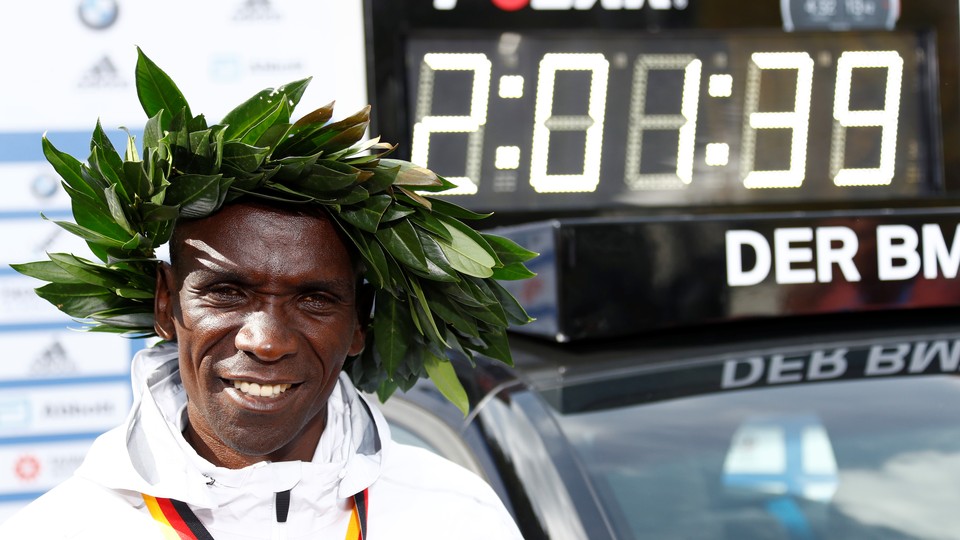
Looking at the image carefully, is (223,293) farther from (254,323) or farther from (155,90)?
(155,90)

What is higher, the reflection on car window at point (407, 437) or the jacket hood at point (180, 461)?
the jacket hood at point (180, 461)

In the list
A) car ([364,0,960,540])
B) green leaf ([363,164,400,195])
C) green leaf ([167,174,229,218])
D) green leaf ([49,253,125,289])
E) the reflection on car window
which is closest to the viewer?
green leaf ([167,174,229,218])

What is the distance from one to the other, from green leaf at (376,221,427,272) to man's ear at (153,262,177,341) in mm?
273

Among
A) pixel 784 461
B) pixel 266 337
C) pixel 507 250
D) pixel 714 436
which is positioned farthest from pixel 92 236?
pixel 784 461

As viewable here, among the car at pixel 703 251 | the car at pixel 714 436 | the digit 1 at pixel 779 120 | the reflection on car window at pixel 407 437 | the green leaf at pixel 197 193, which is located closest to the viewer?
the green leaf at pixel 197 193

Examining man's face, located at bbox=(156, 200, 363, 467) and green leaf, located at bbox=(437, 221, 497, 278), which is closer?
man's face, located at bbox=(156, 200, 363, 467)

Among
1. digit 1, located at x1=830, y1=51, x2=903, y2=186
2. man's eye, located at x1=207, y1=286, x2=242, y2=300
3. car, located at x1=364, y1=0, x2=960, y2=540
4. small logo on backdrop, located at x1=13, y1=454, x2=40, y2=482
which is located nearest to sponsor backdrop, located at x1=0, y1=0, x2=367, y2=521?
small logo on backdrop, located at x1=13, y1=454, x2=40, y2=482

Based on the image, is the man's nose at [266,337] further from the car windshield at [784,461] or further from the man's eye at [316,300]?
the car windshield at [784,461]

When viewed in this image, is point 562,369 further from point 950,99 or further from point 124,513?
point 950,99

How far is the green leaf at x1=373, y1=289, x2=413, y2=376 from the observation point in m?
1.95

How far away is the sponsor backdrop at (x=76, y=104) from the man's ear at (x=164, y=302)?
6.50 feet

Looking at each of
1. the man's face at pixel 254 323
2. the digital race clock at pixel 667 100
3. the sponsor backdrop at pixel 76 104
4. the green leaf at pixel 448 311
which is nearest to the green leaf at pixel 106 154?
the man's face at pixel 254 323

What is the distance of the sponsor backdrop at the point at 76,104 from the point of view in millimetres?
3777

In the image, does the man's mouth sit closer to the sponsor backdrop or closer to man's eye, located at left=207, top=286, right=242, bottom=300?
man's eye, located at left=207, top=286, right=242, bottom=300
